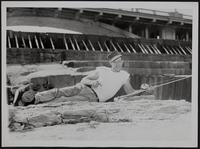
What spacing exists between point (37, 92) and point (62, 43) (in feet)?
2.55

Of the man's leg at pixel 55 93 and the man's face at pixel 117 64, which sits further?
the man's face at pixel 117 64

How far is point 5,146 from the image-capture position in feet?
10.3

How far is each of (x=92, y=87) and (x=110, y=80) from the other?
203mm

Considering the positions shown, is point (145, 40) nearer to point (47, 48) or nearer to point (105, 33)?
point (105, 33)

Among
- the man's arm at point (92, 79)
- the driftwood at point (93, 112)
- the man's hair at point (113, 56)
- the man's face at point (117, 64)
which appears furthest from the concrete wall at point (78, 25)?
the driftwood at point (93, 112)

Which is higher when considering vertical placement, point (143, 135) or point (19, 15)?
point (19, 15)

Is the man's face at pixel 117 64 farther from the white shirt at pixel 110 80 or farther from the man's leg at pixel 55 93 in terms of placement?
the man's leg at pixel 55 93

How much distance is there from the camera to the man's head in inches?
130

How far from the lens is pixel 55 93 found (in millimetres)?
3174

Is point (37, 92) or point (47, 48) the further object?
point (47, 48)

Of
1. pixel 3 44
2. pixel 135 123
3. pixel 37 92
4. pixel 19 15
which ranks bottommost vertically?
pixel 135 123

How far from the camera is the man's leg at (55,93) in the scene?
3160 millimetres

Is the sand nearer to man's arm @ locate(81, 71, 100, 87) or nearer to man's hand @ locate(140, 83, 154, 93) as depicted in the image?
man's hand @ locate(140, 83, 154, 93)

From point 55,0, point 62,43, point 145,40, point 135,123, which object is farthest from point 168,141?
point 55,0
